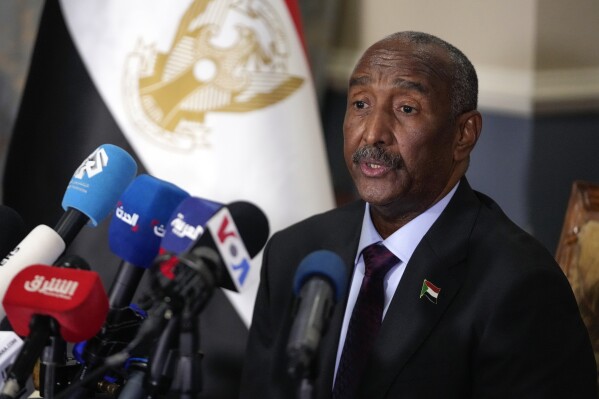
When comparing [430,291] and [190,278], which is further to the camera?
[430,291]

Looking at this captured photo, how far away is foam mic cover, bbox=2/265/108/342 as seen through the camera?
1.22 m

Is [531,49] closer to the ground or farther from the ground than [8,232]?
farther from the ground

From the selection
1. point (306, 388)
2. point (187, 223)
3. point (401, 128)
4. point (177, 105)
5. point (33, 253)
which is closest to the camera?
point (306, 388)

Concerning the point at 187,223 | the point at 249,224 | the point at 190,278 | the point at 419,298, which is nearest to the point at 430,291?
the point at 419,298

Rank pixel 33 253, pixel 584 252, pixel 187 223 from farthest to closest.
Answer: pixel 584 252 → pixel 33 253 → pixel 187 223

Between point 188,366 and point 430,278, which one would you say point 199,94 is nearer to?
point 430,278

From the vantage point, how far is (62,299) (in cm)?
122

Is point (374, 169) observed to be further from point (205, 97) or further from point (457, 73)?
point (205, 97)

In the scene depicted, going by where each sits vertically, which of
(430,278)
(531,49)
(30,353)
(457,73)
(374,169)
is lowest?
(30,353)

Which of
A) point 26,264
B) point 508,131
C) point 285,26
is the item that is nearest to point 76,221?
point 26,264

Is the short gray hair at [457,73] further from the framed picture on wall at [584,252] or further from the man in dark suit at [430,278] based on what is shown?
the framed picture on wall at [584,252]

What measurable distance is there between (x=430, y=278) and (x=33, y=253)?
0.67m

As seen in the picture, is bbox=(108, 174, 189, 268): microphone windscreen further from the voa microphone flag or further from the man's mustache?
the voa microphone flag

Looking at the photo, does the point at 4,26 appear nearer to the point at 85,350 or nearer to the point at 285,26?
the point at 285,26
